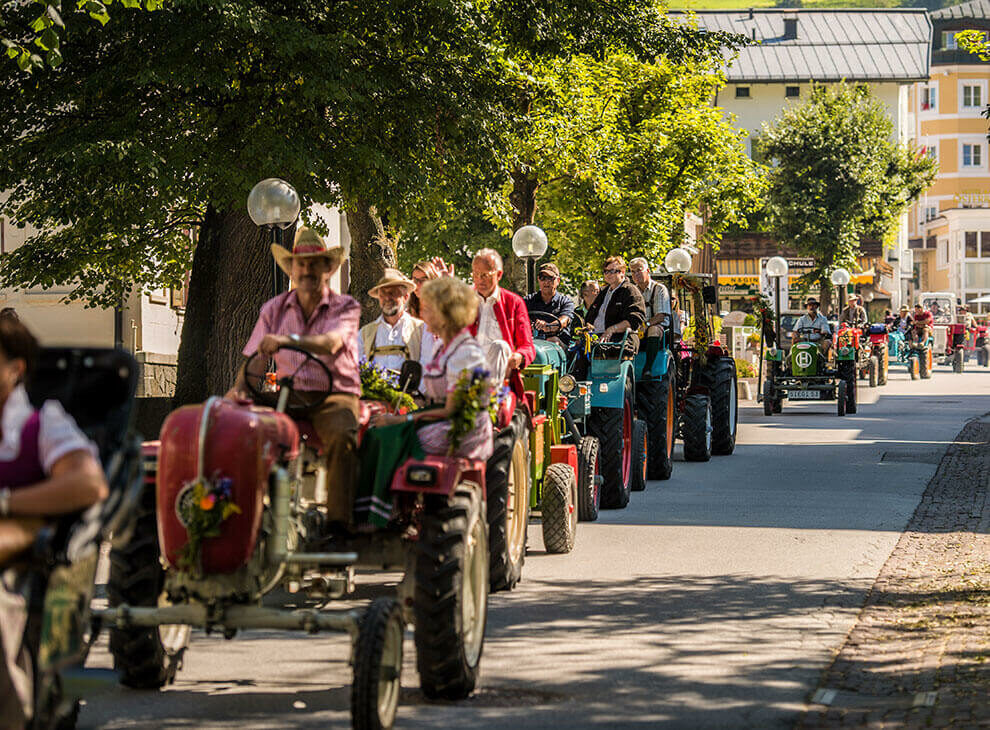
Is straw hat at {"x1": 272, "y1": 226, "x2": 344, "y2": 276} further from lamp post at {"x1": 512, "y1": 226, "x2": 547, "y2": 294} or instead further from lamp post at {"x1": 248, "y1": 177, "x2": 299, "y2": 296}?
lamp post at {"x1": 512, "y1": 226, "x2": 547, "y2": 294}

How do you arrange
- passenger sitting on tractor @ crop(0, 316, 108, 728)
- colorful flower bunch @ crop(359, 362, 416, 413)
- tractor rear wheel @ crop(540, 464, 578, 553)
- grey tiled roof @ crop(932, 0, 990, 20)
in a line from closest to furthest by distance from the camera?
passenger sitting on tractor @ crop(0, 316, 108, 728)
colorful flower bunch @ crop(359, 362, 416, 413)
tractor rear wheel @ crop(540, 464, 578, 553)
grey tiled roof @ crop(932, 0, 990, 20)

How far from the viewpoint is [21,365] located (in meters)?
5.33

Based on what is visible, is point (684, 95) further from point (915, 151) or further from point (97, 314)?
point (915, 151)

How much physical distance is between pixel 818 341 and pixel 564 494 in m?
19.1

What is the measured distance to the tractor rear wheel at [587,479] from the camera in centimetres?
1430

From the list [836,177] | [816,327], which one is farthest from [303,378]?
[836,177]

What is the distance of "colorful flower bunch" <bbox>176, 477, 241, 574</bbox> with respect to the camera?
6758 mm

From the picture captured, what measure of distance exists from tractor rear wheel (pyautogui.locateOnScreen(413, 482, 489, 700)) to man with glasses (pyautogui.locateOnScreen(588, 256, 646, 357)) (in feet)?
28.6

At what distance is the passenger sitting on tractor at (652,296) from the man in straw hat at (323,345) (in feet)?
33.0

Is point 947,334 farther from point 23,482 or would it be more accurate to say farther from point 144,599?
point 23,482

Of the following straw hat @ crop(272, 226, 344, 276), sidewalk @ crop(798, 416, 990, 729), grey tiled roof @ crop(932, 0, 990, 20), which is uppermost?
grey tiled roof @ crop(932, 0, 990, 20)

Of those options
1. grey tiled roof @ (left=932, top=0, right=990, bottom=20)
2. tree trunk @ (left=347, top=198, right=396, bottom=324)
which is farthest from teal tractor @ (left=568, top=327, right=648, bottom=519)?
grey tiled roof @ (left=932, top=0, right=990, bottom=20)

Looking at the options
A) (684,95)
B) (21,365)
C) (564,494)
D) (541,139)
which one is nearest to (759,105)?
(684,95)

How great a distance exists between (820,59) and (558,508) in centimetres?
8625
